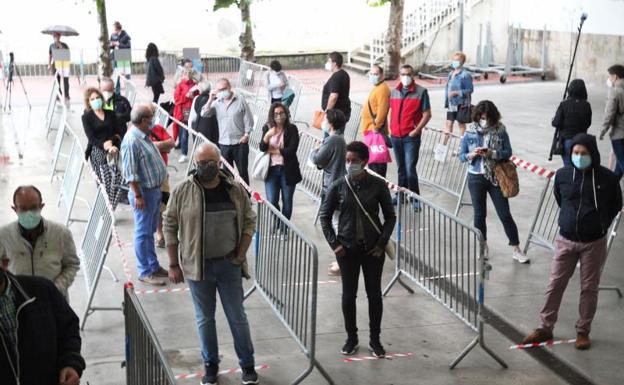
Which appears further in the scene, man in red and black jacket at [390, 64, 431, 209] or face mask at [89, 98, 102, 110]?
man in red and black jacket at [390, 64, 431, 209]

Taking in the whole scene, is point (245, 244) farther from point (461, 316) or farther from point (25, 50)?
point (25, 50)

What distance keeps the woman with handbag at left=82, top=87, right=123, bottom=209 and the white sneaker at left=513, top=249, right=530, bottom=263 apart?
4.83 meters

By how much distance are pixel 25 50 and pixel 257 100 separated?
1138 centimetres

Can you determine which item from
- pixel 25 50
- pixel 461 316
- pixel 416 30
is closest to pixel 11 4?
pixel 25 50

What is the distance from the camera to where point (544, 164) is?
1628cm

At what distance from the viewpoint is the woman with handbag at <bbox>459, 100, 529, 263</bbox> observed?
1025cm

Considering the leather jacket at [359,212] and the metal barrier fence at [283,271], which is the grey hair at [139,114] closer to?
the metal barrier fence at [283,271]

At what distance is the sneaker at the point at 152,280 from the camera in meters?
9.95

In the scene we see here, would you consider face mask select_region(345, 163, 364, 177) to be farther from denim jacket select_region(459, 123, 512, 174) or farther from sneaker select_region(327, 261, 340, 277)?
Answer: denim jacket select_region(459, 123, 512, 174)

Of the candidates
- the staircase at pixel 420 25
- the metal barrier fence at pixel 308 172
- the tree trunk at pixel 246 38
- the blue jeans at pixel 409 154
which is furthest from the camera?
the staircase at pixel 420 25

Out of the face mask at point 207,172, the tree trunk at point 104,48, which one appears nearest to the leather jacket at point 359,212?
the face mask at point 207,172

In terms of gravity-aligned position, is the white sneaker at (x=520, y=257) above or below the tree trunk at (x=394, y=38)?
below

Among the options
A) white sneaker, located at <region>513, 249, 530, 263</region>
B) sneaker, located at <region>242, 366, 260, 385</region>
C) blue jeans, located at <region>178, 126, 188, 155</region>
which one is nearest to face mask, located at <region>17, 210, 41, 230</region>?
sneaker, located at <region>242, 366, 260, 385</region>

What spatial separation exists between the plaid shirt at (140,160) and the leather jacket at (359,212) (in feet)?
8.23
